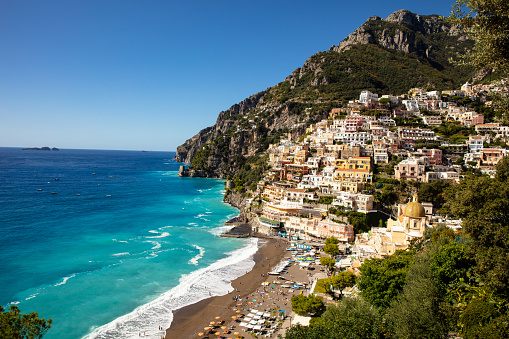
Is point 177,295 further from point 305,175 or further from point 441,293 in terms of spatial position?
point 305,175

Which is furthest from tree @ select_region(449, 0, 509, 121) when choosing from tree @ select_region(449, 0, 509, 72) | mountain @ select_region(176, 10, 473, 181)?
mountain @ select_region(176, 10, 473, 181)

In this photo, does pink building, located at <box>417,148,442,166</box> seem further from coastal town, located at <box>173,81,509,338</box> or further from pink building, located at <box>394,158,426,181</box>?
pink building, located at <box>394,158,426,181</box>

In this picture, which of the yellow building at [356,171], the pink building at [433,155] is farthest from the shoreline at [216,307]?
the pink building at [433,155]

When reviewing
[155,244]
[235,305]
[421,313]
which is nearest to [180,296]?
[235,305]

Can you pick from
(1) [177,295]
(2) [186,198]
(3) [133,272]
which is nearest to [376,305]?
(1) [177,295]

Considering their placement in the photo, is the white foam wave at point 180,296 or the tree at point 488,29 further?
the white foam wave at point 180,296

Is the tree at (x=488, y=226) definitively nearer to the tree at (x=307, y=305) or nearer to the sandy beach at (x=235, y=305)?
the tree at (x=307, y=305)
